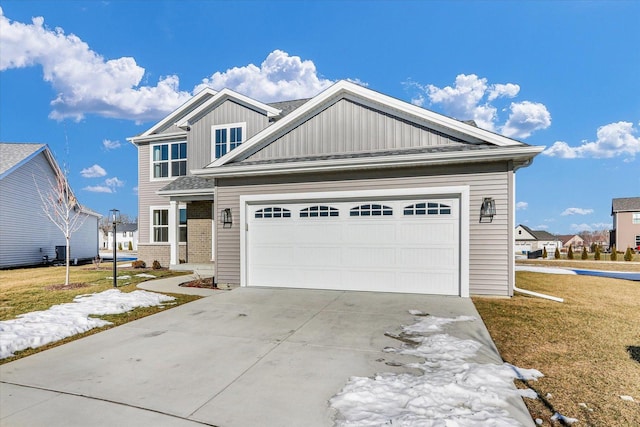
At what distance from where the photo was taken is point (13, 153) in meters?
17.4

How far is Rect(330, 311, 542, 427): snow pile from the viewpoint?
265cm

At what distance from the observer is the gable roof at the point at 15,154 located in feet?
52.9

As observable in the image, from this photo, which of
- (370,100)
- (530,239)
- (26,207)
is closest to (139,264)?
(26,207)

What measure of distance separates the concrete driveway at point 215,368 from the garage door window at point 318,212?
2811mm

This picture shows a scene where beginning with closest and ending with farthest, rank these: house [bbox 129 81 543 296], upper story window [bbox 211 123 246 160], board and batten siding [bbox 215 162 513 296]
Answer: board and batten siding [bbox 215 162 513 296], house [bbox 129 81 543 296], upper story window [bbox 211 123 246 160]

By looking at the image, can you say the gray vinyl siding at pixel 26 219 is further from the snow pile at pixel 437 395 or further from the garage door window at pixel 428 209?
the snow pile at pixel 437 395

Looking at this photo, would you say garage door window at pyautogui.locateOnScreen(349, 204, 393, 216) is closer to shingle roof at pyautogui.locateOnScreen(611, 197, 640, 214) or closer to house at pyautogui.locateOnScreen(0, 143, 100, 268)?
house at pyautogui.locateOnScreen(0, 143, 100, 268)

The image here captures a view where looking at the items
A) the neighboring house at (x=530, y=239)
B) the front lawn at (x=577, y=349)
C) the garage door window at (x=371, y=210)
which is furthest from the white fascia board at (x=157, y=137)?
the neighboring house at (x=530, y=239)

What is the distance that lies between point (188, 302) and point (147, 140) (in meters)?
11.2

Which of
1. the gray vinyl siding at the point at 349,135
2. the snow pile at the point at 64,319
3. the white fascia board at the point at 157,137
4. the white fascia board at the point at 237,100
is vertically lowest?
the snow pile at the point at 64,319

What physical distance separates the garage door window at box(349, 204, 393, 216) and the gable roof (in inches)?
721

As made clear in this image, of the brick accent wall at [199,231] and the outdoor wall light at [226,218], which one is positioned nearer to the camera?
the outdoor wall light at [226,218]

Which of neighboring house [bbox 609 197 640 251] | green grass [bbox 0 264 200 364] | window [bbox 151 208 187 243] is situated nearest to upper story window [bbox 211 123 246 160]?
window [bbox 151 208 187 243]

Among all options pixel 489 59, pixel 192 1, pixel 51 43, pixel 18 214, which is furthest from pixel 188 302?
pixel 51 43
